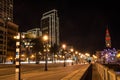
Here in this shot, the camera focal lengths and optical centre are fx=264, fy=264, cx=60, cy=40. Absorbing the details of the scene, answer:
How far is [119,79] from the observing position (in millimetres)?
11836

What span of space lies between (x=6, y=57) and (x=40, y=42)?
2964 centimetres

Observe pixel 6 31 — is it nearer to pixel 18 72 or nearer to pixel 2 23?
pixel 2 23

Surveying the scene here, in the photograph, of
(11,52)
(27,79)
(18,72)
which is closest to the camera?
(18,72)

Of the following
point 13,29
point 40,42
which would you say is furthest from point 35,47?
point 13,29

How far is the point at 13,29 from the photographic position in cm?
16988

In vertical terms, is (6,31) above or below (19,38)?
above

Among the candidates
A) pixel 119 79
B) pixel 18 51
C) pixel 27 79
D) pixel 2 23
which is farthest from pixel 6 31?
pixel 119 79

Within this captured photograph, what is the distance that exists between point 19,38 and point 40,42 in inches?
4603

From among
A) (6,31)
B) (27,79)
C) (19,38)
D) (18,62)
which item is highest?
(6,31)

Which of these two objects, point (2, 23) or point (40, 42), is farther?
point (2, 23)

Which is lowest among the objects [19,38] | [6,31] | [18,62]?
[18,62]

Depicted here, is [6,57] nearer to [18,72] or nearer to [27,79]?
[27,79]

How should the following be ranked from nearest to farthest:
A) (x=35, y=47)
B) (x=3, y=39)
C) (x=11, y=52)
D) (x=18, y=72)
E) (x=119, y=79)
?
(x=119, y=79) → (x=18, y=72) → (x=35, y=47) → (x=3, y=39) → (x=11, y=52)

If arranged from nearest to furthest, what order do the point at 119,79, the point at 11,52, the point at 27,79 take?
the point at 119,79 < the point at 27,79 < the point at 11,52
